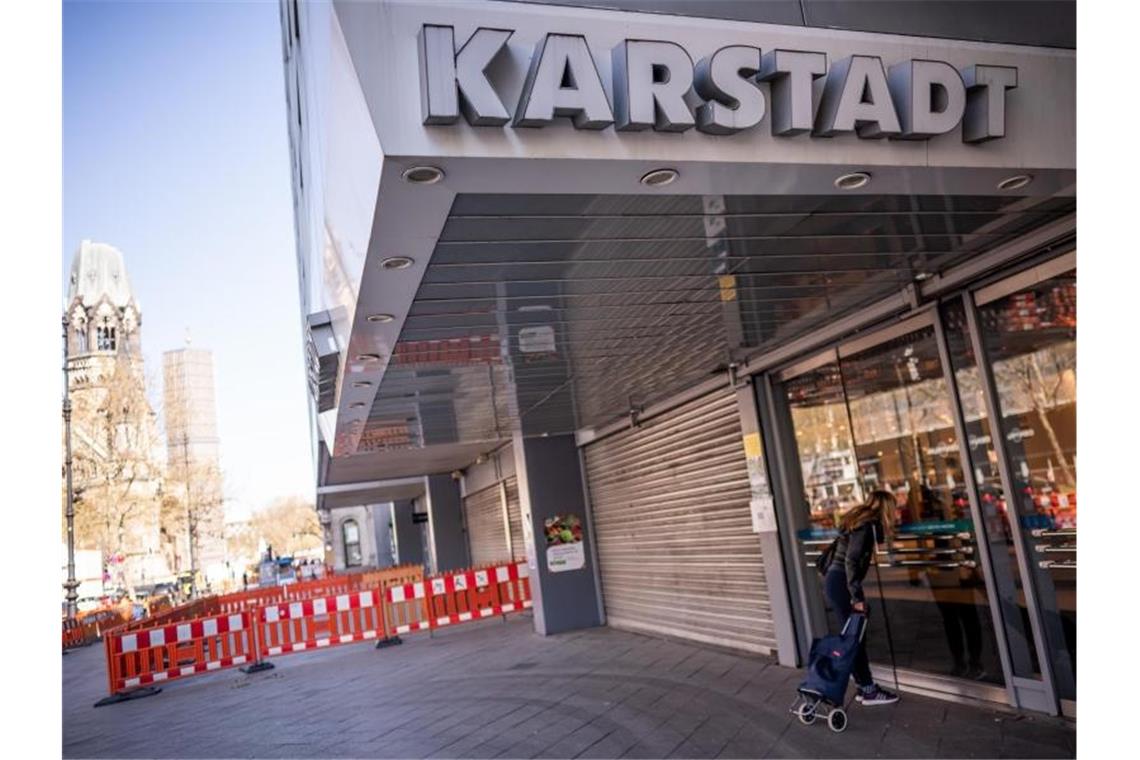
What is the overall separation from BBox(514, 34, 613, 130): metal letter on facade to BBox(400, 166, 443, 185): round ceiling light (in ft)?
1.21

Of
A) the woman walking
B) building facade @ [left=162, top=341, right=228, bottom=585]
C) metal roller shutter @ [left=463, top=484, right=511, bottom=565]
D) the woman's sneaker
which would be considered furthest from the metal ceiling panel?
building facade @ [left=162, top=341, right=228, bottom=585]

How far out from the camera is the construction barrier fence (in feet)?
42.2

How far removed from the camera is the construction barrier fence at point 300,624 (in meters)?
12.9

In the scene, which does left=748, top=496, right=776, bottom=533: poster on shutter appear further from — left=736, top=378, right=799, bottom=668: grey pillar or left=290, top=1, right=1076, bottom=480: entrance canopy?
left=290, top=1, right=1076, bottom=480: entrance canopy

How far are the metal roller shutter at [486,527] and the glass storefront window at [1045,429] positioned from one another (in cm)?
1246

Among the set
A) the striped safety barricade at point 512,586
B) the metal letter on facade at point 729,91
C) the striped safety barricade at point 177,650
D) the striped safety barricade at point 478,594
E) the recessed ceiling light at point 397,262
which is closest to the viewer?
the metal letter on facade at point 729,91

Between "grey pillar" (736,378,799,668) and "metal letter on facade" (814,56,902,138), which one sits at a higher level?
"metal letter on facade" (814,56,902,138)

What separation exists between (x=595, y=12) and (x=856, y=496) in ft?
19.8

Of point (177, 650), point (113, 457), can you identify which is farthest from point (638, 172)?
point (113, 457)

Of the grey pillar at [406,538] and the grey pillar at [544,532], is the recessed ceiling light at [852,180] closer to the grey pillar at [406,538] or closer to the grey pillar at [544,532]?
the grey pillar at [544,532]

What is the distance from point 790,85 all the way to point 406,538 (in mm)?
35996

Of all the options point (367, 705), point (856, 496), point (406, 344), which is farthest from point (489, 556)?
point (406, 344)

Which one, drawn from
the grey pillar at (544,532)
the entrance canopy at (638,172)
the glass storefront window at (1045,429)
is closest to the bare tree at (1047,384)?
the glass storefront window at (1045,429)
